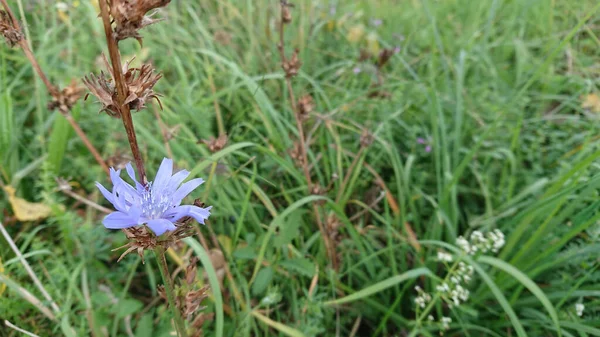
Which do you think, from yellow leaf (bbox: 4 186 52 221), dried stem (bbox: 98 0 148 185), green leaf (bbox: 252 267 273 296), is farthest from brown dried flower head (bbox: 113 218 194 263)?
yellow leaf (bbox: 4 186 52 221)

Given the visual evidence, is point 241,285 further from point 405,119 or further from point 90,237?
point 405,119

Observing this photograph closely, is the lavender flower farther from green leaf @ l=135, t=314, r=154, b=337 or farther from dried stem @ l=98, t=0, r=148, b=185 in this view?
green leaf @ l=135, t=314, r=154, b=337

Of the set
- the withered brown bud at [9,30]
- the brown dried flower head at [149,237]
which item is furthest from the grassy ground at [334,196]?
the withered brown bud at [9,30]

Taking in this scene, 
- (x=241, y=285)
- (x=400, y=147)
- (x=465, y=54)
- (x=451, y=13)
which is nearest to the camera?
(x=241, y=285)

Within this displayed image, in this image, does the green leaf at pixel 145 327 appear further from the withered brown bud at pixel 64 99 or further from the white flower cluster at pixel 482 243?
the white flower cluster at pixel 482 243

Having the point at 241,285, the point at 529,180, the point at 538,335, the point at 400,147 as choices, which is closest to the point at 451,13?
the point at 400,147
